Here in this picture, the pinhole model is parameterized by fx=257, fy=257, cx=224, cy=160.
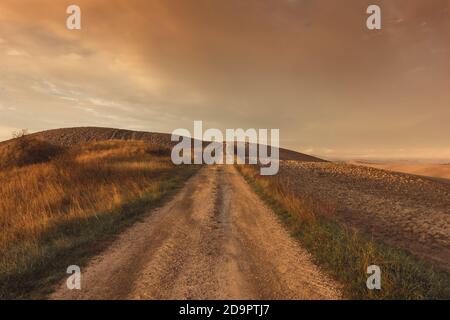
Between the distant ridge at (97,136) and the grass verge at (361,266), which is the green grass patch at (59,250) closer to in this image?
the grass verge at (361,266)

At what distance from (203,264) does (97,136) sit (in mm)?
87599

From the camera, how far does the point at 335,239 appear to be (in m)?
6.91

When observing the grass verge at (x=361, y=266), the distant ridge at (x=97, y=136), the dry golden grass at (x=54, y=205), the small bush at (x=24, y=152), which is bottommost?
the grass verge at (x=361, y=266)

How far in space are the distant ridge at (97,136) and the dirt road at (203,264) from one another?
6309 cm

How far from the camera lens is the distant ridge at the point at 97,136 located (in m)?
75.1

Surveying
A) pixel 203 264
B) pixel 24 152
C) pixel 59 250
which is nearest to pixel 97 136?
pixel 24 152

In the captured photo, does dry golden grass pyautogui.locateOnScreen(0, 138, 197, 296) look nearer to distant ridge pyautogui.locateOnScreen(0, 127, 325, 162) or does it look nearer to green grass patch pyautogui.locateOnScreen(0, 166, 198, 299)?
green grass patch pyautogui.locateOnScreen(0, 166, 198, 299)

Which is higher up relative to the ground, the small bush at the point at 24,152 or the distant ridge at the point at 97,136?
the distant ridge at the point at 97,136

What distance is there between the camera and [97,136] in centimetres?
8262

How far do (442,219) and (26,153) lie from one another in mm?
29702

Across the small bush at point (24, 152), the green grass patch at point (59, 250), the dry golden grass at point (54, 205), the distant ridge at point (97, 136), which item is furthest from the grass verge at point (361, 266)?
the distant ridge at point (97, 136)
